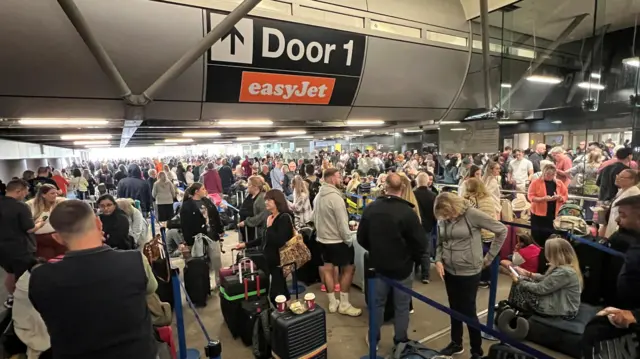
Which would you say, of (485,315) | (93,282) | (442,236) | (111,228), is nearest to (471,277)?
(442,236)

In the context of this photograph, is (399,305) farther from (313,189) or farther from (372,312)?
(313,189)

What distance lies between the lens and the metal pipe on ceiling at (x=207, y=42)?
10.3 feet

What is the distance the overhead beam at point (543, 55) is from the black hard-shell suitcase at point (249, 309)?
18.1 feet

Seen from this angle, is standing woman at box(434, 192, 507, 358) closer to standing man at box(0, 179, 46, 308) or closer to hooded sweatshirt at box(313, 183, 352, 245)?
hooded sweatshirt at box(313, 183, 352, 245)

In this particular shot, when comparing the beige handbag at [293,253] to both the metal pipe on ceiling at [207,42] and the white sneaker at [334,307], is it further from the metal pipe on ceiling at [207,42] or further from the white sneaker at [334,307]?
the metal pipe on ceiling at [207,42]

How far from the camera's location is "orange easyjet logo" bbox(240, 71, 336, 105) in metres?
4.61

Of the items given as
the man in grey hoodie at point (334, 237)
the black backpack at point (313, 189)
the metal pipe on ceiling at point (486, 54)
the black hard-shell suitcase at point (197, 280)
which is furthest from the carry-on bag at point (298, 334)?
the metal pipe on ceiling at point (486, 54)

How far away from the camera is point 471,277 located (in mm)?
2828

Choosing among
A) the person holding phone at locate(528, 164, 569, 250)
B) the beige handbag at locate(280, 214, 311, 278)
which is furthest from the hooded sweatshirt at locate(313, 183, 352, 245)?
the person holding phone at locate(528, 164, 569, 250)

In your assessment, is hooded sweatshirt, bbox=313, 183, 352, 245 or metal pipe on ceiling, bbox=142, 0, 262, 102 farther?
hooded sweatshirt, bbox=313, 183, 352, 245

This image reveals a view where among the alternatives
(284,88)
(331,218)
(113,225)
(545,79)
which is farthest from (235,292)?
(545,79)

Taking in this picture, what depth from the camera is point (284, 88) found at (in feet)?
15.8

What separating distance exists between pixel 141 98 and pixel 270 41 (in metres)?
1.74

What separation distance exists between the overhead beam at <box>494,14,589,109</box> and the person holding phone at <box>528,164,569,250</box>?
1685 millimetres
